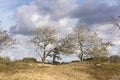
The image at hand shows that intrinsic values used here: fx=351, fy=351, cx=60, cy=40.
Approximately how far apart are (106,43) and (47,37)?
13023mm

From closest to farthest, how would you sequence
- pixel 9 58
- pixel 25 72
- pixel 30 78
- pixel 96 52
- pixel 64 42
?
pixel 30 78 < pixel 25 72 < pixel 9 58 < pixel 96 52 < pixel 64 42

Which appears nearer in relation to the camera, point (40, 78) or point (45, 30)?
point (40, 78)

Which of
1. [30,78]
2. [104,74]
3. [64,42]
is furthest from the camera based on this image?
[64,42]

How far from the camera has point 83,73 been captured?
1662 inches

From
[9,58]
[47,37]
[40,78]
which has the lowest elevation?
[40,78]

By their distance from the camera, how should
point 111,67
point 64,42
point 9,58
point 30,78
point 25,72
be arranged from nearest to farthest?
point 30,78
point 25,72
point 111,67
point 9,58
point 64,42

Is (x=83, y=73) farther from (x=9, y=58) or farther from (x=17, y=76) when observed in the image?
(x=9, y=58)

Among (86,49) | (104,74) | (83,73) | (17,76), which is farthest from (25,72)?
→ (86,49)

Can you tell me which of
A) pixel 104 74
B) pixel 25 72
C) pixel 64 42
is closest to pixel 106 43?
pixel 64 42

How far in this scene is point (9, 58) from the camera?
189 feet

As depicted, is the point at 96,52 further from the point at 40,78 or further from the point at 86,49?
the point at 40,78

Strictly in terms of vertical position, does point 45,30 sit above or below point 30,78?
above

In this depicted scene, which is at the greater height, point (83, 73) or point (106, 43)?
point (106, 43)

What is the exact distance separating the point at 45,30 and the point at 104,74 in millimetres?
36778
